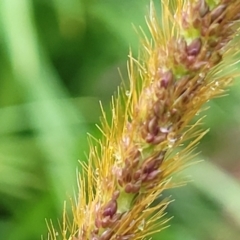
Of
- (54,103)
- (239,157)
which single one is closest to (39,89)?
(54,103)

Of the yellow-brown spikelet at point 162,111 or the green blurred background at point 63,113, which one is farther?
the green blurred background at point 63,113

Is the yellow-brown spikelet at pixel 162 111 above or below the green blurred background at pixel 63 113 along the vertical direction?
below

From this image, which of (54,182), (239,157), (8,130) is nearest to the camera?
(54,182)

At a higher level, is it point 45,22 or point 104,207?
point 45,22

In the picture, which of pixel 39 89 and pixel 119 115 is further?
pixel 39 89

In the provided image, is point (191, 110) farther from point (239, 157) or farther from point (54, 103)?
point (239, 157)
